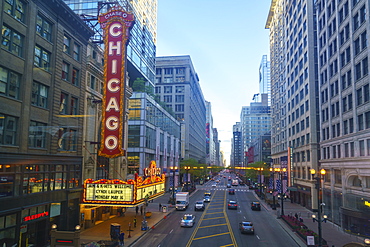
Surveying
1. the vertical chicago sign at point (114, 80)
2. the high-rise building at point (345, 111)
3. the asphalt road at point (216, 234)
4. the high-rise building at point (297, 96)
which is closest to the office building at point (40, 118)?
the vertical chicago sign at point (114, 80)

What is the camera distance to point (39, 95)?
89.8 ft

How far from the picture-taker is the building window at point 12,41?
2316cm

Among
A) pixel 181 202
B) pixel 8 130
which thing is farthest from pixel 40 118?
pixel 181 202

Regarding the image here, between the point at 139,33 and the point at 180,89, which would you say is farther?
the point at 180,89

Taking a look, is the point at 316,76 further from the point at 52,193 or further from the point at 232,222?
the point at 52,193

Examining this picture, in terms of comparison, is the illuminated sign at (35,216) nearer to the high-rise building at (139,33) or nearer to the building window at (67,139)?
the building window at (67,139)

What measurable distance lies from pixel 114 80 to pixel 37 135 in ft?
30.4

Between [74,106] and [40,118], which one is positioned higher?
[74,106]

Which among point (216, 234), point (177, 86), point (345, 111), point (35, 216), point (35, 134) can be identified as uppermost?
point (177, 86)

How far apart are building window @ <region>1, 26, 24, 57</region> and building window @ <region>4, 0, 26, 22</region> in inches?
50.2

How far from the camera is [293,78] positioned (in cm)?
7381

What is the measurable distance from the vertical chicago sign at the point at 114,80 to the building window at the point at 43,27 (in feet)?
18.3

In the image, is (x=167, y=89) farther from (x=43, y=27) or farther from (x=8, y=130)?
(x=8, y=130)

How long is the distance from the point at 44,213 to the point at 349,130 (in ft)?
117
